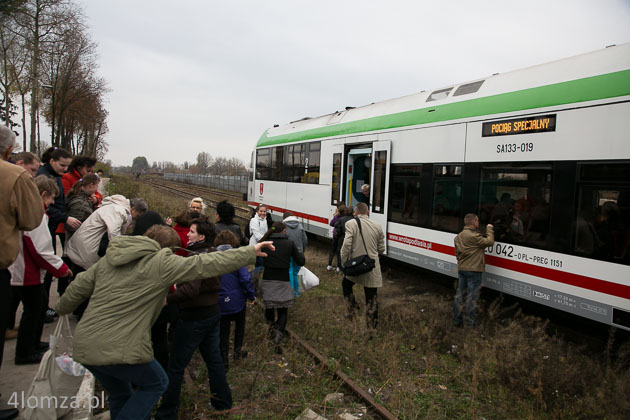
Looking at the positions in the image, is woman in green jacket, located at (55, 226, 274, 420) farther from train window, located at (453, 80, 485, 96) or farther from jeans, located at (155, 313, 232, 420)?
train window, located at (453, 80, 485, 96)

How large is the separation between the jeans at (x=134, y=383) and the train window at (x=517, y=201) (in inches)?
202

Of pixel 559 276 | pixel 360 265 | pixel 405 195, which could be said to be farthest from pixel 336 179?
pixel 559 276

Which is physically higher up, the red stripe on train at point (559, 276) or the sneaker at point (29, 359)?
the red stripe on train at point (559, 276)

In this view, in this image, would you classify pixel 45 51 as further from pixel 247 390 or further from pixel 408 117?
pixel 247 390

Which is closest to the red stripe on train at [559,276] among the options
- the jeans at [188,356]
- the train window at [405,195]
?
the train window at [405,195]

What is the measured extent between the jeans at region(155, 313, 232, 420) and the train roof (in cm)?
526

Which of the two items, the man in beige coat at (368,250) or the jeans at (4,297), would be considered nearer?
the jeans at (4,297)

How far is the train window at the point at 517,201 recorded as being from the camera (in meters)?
5.98

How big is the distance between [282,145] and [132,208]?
9570 mm

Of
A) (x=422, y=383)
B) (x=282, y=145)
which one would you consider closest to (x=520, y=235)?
(x=422, y=383)

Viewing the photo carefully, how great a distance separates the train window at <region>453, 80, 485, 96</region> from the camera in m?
7.42

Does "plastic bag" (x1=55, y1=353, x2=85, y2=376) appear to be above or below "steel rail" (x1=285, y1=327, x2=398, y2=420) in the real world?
above

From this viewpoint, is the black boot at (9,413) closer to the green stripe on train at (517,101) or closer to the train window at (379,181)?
the green stripe on train at (517,101)

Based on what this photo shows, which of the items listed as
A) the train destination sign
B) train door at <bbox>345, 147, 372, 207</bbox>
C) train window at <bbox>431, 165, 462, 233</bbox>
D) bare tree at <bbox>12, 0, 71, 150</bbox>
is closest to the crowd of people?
train window at <bbox>431, 165, 462, 233</bbox>
